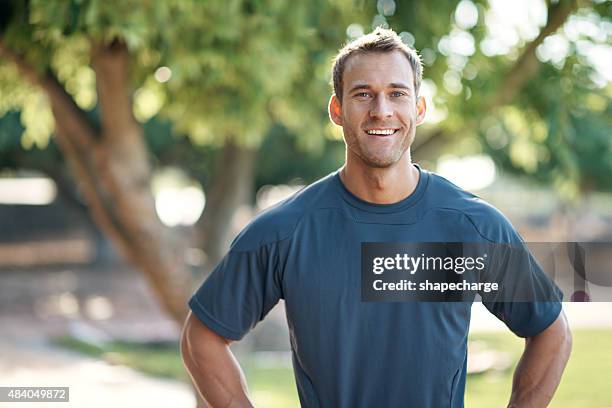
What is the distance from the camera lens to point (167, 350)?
13695 millimetres

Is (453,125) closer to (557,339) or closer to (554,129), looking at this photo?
(554,129)

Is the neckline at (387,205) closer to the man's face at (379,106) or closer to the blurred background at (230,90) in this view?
the man's face at (379,106)

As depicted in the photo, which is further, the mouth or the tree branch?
the tree branch

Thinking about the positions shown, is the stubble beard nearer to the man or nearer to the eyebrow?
the man

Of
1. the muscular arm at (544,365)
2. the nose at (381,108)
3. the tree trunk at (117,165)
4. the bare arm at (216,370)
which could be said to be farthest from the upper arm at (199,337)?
the tree trunk at (117,165)

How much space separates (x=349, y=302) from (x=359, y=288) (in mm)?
48

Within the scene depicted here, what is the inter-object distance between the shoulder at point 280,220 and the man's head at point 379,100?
0.18 metres

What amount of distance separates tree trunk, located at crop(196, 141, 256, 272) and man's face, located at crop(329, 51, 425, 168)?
5440 millimetres

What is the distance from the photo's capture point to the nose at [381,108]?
236 centimetres

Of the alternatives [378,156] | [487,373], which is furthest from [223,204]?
[378,156]

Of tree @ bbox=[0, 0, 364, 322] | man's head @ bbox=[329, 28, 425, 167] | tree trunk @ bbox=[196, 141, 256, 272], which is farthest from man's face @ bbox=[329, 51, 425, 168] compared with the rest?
tree trunk @ bbox=[196, 141, 256, 272]

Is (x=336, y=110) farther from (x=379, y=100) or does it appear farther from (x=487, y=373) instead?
(x=487, y=373)

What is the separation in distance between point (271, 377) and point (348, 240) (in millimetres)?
9289

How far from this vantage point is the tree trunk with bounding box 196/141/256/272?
25.9ft
